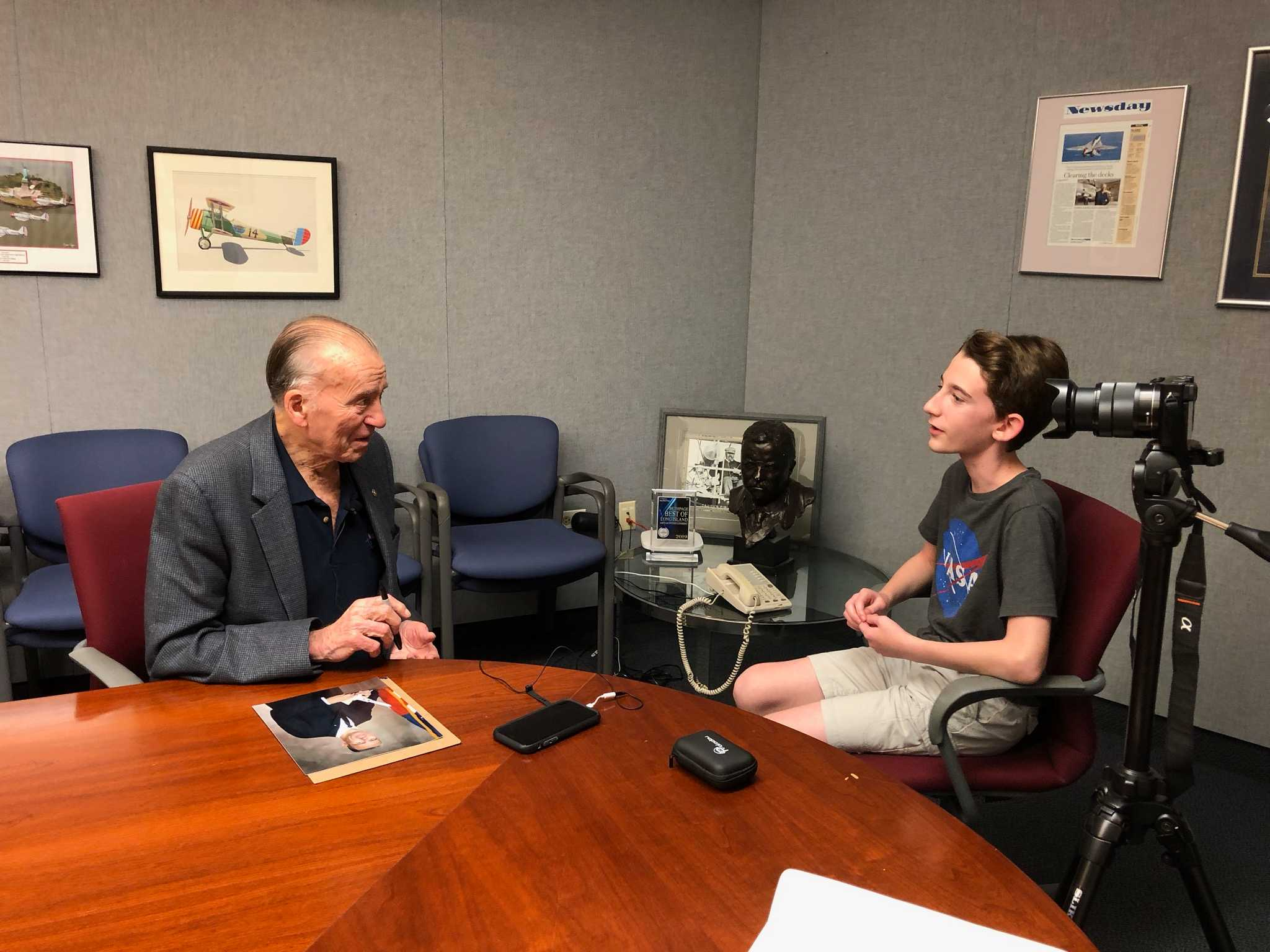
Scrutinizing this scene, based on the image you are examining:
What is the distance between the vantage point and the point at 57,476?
324 centimetres

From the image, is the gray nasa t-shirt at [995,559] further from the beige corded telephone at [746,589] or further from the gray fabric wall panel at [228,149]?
the gray fabric wall panel at [228,149]

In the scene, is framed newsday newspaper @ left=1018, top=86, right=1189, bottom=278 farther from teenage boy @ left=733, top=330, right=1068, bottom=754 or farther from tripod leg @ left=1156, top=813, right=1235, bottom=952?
tripod leg @ left=1156, top=813, right=1235, bottom=952

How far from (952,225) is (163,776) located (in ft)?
10.8

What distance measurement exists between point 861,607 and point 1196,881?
801 mm

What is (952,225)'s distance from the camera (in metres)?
3.71

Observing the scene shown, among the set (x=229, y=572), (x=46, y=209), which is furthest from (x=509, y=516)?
(x=229, y=572)

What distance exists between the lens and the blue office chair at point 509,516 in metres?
3.39

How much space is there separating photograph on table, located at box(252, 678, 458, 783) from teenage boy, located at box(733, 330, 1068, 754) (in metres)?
0.88

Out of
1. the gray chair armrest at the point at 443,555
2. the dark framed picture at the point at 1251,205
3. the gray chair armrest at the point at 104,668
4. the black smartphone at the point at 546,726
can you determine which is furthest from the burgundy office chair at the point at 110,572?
the dark framed picture at the point at 1251,205

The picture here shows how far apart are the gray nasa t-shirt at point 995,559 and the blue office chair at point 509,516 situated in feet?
5.10

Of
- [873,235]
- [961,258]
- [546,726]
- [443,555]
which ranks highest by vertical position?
[873,235]

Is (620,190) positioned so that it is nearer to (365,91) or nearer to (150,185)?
(365,91)

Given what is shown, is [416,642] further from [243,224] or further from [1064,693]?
[243,224]

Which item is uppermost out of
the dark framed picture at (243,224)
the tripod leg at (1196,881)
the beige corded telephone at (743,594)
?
the dark framed picture at (243,224)
